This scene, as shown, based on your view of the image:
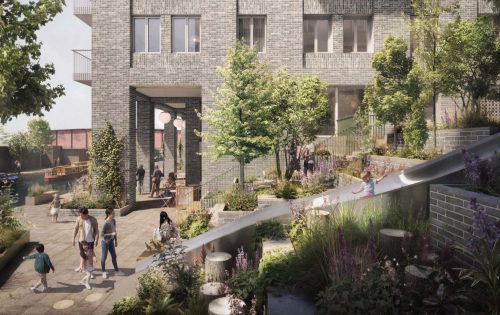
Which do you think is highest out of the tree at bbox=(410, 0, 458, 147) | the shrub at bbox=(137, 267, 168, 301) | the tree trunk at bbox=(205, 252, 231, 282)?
the tree at bbox=(410, 0, 458, 147)

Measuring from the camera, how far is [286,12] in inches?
765

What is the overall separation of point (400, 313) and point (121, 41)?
19151 millimetres

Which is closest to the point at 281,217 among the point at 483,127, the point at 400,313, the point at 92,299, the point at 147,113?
the point at 400,313

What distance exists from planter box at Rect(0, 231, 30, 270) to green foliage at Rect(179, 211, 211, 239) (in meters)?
5.17

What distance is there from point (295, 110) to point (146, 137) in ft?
40.6

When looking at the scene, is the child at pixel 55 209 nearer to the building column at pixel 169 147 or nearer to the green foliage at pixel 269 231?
the building column at pixel 169 147

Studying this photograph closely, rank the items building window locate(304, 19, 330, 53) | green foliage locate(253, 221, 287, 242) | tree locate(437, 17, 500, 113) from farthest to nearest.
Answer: building window locate(304, 19, 330, 53), tree locate(437, 17, 500, 113), green foliage locate(253, 221, 287, 242)

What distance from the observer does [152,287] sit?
7172mm

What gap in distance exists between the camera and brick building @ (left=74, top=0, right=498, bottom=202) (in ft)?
62.8

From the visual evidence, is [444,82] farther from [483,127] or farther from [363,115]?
[363,115]

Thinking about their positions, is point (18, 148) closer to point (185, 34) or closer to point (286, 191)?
point (185, 34)

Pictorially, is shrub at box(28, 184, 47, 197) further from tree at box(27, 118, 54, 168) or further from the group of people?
tree at box(27, 118, 54, 168)

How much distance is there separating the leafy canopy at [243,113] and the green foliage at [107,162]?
259 inches

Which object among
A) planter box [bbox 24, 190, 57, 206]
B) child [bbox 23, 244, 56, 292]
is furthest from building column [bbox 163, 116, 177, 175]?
child [bbox 23, 244, 56, 292]
